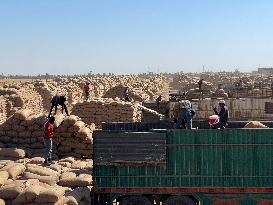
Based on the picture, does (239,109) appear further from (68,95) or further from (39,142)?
(68,95)

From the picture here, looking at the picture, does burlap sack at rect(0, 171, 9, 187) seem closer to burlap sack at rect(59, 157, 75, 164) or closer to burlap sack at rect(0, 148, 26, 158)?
burlap sack at rect(59, 157, 75, 164)

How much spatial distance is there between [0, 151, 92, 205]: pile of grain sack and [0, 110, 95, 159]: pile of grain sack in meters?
1.20

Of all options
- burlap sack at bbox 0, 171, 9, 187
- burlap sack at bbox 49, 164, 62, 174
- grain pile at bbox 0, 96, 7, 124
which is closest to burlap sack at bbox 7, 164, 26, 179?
burlap sack at bbox 0, 171, 9, 187

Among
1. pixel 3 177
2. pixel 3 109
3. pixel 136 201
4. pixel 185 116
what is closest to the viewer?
pixel 136 201

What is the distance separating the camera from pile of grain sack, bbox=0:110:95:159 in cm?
1344

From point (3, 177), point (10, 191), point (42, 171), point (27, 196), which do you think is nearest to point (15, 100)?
point (42, 171)

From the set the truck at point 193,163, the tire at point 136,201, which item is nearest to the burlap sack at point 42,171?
the truck at point 193,163

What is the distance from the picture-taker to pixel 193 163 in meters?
8.95

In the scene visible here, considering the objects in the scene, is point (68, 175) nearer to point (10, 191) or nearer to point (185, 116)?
point (10, 191)

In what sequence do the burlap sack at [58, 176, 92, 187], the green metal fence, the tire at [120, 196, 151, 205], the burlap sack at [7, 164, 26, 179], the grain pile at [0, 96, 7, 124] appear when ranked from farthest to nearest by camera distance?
the grain pile at [0, 96, 7, 124] < the burlap sack at [7, 164, 26, 179] < the burlap sack at [58, 176, 92, 187] < the tire at [120, 196, 151, 205] < the green metal fence

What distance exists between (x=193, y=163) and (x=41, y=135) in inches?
248

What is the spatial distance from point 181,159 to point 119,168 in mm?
1282

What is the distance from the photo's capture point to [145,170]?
9039 mm

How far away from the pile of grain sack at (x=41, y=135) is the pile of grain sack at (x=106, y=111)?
7.77 m
